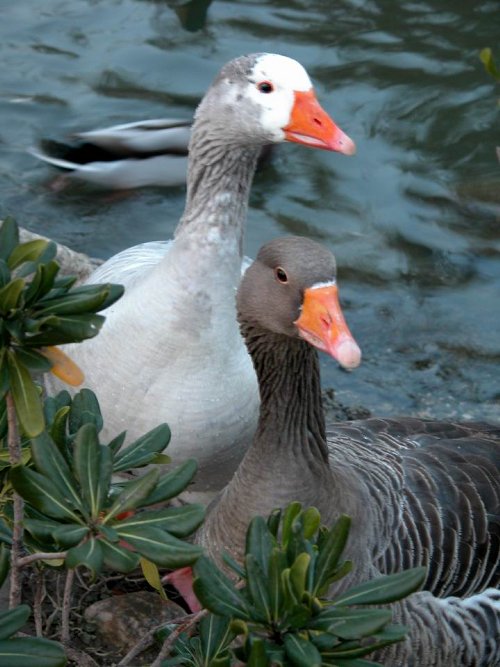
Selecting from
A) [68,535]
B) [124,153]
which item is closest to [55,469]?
[68,535]

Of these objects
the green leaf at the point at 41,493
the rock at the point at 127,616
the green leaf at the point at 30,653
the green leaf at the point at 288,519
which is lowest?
the rock at the point at 127,616

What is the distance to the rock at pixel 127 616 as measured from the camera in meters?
4.69

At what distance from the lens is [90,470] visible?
2.73 meters

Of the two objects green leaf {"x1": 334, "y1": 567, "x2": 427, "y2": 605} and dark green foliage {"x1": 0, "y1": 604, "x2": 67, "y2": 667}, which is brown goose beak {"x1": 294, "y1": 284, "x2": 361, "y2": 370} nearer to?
green leaf {"x1": 334, "y1": 567, "x2": 427, "y2": 605}

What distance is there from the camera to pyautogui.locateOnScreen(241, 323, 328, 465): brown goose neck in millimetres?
4398

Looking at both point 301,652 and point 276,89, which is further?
point 276,89

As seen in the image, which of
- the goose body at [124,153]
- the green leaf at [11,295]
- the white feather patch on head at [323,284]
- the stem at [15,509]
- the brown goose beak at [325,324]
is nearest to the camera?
the green leaf at [11,295]

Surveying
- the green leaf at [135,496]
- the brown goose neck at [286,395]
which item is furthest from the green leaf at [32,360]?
the brown goose neck at [286,395]

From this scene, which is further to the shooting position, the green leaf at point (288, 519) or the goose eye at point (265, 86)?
the goose eye at point (265, 86)

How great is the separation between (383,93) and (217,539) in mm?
6331

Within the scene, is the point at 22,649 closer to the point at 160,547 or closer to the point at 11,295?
the point at 160,547

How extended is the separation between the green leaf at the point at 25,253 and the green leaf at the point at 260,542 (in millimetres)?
800

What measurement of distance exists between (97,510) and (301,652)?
22.1 inches

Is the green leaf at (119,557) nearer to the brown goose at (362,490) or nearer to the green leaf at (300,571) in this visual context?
Result: the green leaf at (300,571)
